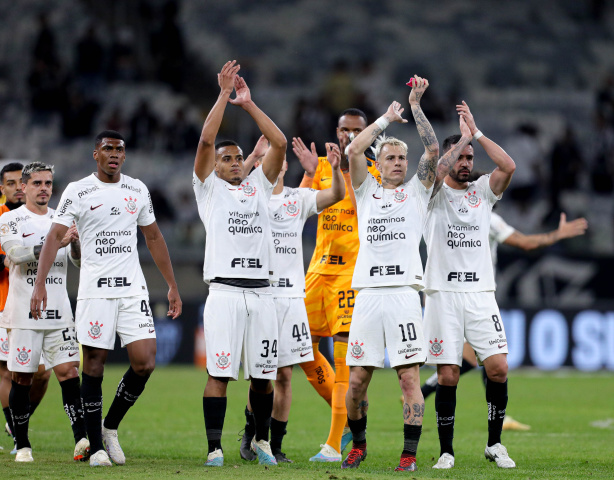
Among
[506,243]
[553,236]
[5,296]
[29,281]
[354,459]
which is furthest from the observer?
[506,243]

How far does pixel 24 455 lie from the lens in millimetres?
8367

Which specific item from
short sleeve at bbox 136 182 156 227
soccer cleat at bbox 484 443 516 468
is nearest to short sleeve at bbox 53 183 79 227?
short sleeve at bbox 136 182 156 227

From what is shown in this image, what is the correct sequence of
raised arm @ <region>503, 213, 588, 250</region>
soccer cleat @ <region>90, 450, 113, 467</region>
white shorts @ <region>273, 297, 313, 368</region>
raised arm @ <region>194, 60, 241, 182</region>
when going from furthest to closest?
1. raised arm @ <region>503, 213, 588, 250</region>
2. white shorts @ <region>273, 297, 313, 368</region>
3. raised arm @ <region>194, 60, 241, 182</region>
4. soccer cleat @ <region>90, 450, 113, 467</region>

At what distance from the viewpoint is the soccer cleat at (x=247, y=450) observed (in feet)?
29.2

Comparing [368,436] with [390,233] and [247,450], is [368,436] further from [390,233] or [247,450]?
[390,233]

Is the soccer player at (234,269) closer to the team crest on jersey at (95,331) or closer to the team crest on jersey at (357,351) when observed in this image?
the team crest on jersey at (357,351)

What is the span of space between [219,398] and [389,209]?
220cm

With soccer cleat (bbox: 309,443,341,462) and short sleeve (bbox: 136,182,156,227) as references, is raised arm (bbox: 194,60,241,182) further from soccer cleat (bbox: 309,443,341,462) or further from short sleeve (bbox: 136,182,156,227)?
soccer cleat (bbox: 309,443,341,462)

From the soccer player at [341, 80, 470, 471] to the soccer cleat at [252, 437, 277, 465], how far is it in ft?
2.25

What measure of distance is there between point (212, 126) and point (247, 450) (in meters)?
3.22

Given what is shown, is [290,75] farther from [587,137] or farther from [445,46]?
[587,137]

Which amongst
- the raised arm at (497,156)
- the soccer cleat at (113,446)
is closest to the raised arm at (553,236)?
the raised arm at (497,156)

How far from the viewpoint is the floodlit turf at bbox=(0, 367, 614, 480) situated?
7516mm

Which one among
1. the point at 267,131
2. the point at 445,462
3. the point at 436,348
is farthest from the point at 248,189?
the point at 445,462
